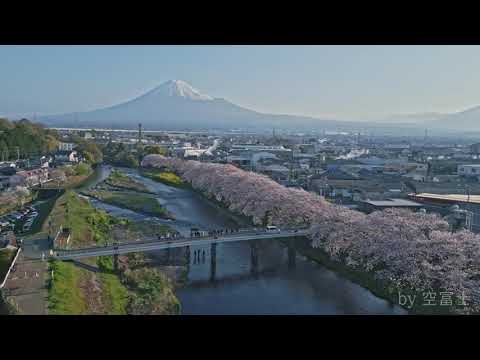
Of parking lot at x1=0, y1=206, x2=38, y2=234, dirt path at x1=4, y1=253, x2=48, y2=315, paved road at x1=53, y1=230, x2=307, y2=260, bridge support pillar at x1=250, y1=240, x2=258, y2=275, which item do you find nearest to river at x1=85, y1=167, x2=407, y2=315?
bridge support pillar at x1=250, y1=240, x2=258, y2=275

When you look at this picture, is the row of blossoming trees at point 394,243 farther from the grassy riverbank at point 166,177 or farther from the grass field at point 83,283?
the grassy riverbank at point 166,177

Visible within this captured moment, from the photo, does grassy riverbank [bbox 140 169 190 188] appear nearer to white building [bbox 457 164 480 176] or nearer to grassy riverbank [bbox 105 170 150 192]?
grassy riverbank [bbox 105 170 150 192]

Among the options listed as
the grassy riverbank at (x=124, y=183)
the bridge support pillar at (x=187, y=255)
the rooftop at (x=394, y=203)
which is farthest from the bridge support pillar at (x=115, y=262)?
the grassy riverbank at (x=124, y=183)

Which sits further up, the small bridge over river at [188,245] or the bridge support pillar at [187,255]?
the small bridge over river at [188,245]
